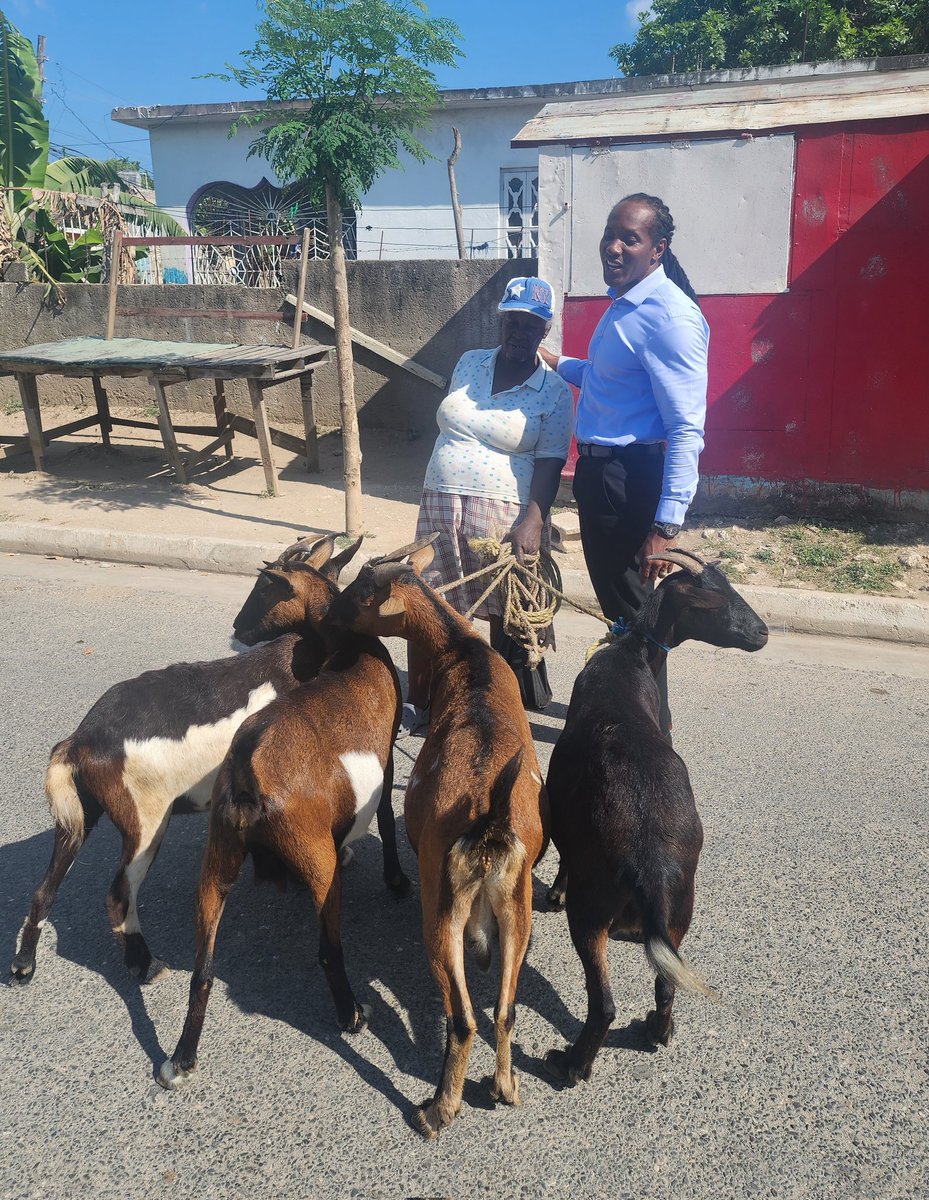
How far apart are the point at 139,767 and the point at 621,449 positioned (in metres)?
2.09

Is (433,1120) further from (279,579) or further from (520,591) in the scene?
(520,591)

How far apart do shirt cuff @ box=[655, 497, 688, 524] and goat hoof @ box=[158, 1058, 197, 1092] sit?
235 cm

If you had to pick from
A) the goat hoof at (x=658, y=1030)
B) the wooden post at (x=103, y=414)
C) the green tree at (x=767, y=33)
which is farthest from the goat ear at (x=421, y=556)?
the green tree at (x=767, y=33)

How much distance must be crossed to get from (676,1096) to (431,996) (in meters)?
0.76

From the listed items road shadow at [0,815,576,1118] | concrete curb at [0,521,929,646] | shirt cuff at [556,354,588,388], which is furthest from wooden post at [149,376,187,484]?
road shadow at [0,815,576,1118]

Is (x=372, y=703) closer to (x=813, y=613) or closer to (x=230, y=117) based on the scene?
(x=813, y=613)

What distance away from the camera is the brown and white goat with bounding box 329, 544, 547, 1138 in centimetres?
232

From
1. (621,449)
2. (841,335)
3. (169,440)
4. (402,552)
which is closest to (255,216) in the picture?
(169,440)

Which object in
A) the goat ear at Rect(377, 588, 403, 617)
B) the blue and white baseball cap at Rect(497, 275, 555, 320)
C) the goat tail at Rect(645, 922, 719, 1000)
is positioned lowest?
the goat tail at Rect(645, 922, 719, 1000)

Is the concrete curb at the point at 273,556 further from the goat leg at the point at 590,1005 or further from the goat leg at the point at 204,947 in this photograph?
the goat leg at the point at 204,947

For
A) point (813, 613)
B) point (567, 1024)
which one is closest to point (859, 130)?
point (813, 613)

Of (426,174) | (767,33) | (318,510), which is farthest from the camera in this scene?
(767,33)

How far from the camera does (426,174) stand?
17000mm

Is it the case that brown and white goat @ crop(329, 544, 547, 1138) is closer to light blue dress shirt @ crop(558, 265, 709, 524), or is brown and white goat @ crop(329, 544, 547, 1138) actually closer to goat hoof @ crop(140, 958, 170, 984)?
goat hoof @ crop(140, 958, 170, 984)
